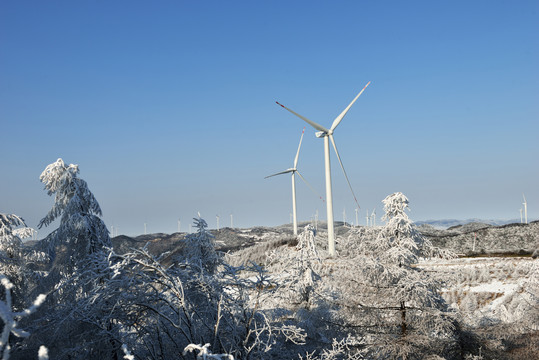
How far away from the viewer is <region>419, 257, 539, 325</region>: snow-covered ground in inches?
997

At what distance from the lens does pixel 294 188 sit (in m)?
60.8

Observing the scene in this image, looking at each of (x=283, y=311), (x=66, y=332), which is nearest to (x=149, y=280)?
(x=66, y=332)

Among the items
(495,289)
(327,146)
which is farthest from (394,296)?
(327,146)

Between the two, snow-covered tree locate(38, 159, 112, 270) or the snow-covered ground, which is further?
the snow-covered ground

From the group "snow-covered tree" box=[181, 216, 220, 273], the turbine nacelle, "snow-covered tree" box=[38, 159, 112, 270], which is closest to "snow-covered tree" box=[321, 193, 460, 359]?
"snow-covered tree" box=[181, 216, 220, 273]

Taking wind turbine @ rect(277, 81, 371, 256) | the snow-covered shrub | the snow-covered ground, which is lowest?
the snow-covered ground

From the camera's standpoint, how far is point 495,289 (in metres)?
34.1

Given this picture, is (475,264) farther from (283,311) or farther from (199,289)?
(199,289)

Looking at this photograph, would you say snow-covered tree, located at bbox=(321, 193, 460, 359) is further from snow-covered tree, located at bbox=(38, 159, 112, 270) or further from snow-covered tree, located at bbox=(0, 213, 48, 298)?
snow-covered tree, located at bbox=(0, 213, 48, 298)

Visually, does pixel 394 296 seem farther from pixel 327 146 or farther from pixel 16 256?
pixel 327 146

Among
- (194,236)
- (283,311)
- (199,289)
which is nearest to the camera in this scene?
(199,289)

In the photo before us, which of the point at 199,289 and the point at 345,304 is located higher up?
the point at 199,289

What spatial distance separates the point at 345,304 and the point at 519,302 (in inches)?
728

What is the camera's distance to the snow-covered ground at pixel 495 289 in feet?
83.1
